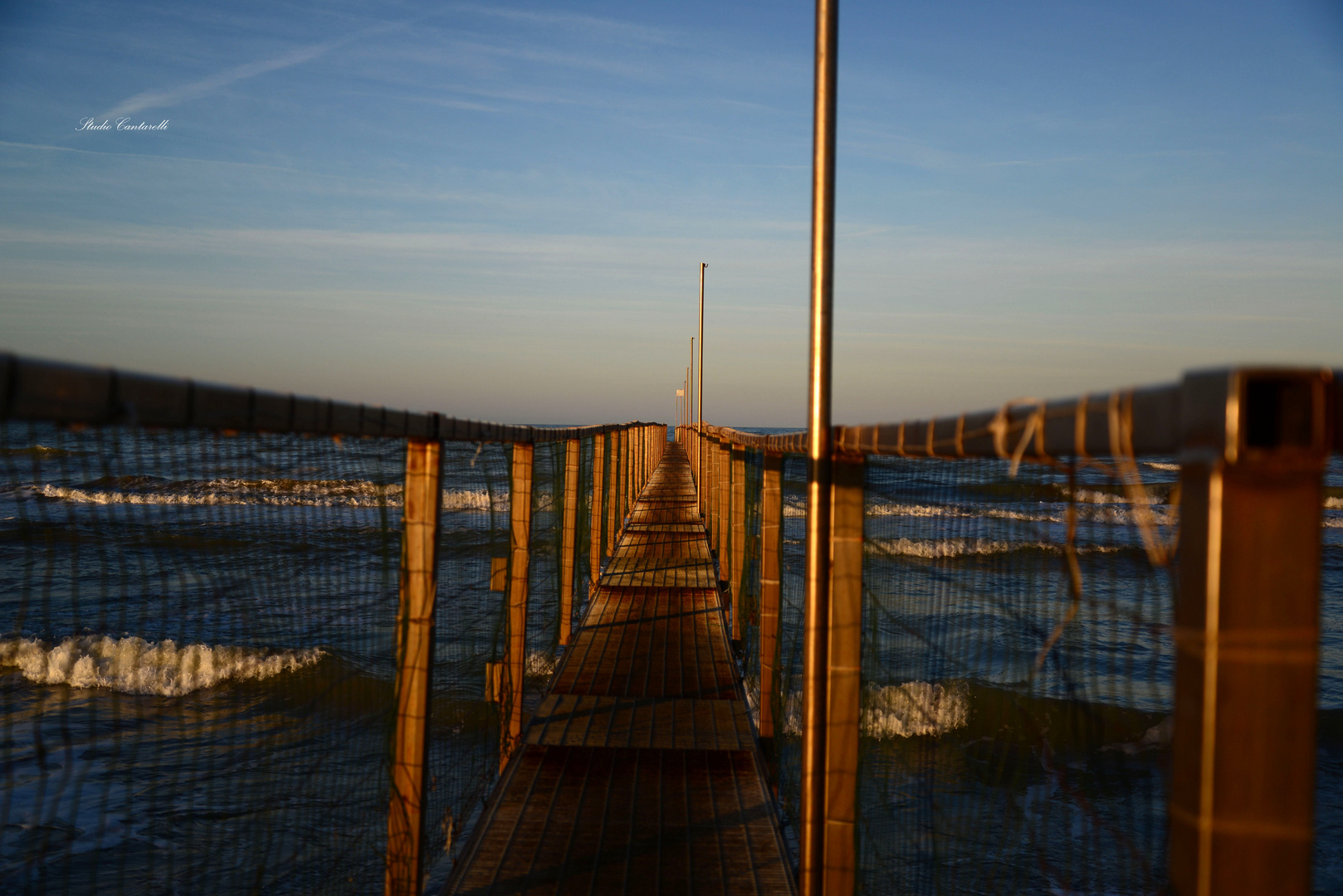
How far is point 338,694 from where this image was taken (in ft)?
12.5

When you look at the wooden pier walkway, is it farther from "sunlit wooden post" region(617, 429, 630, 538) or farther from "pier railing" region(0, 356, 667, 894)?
"sunlit wooden post" region(617, 429, 630, 538)

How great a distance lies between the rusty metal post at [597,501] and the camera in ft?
30.6

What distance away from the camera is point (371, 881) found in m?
4.46

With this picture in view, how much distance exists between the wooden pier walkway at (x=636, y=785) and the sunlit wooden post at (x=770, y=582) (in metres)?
0.30

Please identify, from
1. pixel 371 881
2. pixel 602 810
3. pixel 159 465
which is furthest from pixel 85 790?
pixel 159 465

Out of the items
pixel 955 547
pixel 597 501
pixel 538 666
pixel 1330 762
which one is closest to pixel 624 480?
pixel 597 501

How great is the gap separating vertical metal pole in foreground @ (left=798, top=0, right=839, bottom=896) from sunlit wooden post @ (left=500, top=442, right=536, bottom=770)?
224 cm

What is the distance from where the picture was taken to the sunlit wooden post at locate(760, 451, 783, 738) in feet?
15.9

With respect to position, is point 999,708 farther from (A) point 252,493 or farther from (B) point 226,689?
(B) point 226,689

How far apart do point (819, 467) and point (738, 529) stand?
5196mm

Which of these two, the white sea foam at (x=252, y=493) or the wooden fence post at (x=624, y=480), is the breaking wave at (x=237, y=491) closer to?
the white sea foam at (x=252, y=493)

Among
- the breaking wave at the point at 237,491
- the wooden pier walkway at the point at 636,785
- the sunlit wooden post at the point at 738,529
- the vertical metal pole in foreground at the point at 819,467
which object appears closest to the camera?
the breaking wave at the point at 237,491

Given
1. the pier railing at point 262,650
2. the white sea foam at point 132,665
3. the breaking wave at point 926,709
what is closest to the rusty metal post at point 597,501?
the pier railing at point 262,650

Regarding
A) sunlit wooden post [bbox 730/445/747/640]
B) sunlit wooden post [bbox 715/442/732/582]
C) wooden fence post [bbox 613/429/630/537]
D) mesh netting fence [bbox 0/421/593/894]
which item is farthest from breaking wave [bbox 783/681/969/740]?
wooden fence post [bbox 613/429/630/537]
